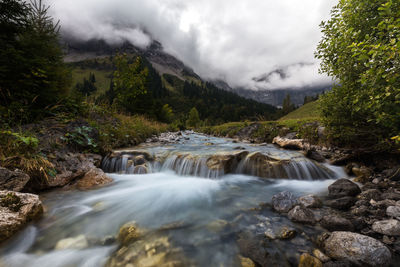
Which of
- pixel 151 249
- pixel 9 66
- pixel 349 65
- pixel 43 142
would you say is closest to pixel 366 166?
pixel 349 65

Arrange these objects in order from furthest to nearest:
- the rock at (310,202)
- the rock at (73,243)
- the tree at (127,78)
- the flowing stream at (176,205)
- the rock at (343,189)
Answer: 1. the tree at (127,78)
2. the rock at (343,189)
3. the rock at (310,202)
4. the rock at (73,243)
5. the flowing stream at (176,205)

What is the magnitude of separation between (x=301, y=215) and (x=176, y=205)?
3.13m

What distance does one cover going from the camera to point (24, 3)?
20.9ft

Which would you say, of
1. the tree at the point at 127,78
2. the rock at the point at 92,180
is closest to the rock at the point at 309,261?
the rock at the point at 92,180

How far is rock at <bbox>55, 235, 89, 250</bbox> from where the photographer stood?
9.18 ft

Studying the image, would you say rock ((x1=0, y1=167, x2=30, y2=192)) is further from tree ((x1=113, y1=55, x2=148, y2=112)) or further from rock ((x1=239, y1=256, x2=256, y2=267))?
tree ((x1=113, y1=55, x2=148, y2=112))

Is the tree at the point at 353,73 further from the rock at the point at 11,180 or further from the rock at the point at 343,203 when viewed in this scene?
the rock at the point at 11,180

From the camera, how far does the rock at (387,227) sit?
2.71 meters

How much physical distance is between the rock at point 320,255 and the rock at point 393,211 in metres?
1.99

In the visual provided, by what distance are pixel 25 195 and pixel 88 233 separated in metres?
1.57

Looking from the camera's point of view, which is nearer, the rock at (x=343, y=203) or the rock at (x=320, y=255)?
the rock at (x=320, y=255)

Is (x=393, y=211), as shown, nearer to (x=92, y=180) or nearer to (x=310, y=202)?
(x=310, y=202)

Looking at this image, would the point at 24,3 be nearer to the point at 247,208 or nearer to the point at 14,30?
the point at 14,30

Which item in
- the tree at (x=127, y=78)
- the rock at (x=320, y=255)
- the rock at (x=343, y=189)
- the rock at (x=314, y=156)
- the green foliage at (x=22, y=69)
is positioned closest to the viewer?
the rock at (x=320, y=255)
